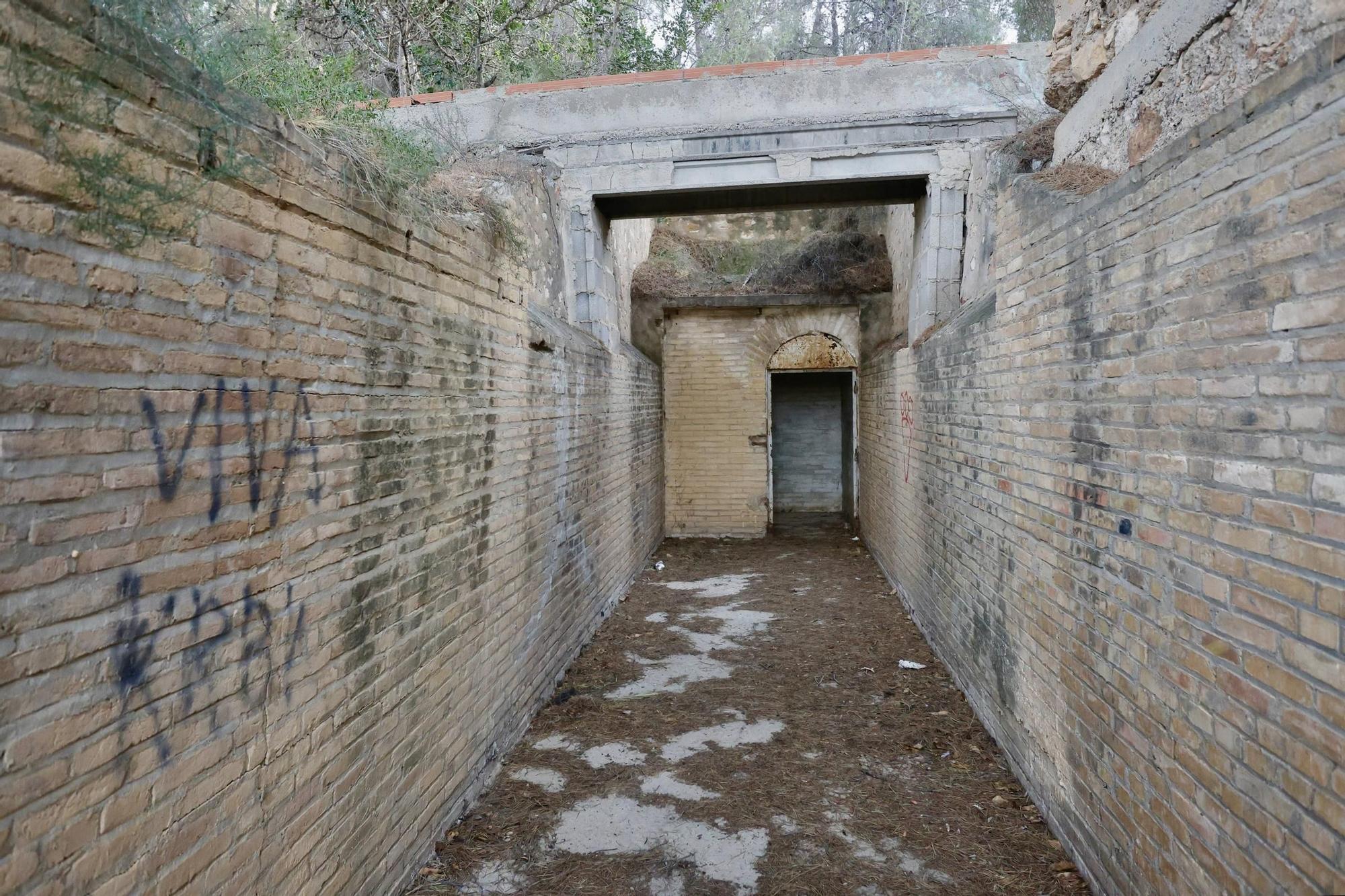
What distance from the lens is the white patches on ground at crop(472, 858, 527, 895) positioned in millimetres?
3287

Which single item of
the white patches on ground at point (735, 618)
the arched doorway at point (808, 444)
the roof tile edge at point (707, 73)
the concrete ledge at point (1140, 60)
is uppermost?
the roof tile edge at point (707, 73)

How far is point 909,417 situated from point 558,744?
476cm

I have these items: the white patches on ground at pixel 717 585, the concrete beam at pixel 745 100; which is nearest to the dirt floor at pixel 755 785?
the white patches on ground at pixel 717 585

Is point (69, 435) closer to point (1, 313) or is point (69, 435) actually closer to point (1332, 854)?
point (1, 313)

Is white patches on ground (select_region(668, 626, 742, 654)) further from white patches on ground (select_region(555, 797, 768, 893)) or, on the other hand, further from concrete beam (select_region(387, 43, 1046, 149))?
concrete beam (select_region(387, 43, 1046, 149))

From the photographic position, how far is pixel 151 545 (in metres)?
1.82

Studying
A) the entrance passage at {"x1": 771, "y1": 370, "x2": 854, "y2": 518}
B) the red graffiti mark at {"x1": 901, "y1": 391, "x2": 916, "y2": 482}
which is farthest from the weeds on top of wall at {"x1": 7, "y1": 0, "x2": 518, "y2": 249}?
the entrance passage at {"x1": 771, "y1": 370, "x2": 854, "y2": 518}

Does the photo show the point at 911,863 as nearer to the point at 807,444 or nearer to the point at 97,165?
the point at 97,165

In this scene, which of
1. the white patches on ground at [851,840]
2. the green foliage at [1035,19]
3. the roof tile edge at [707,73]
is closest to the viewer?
the white patches on ground at [851,840]

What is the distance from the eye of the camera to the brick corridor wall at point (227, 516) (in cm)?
155

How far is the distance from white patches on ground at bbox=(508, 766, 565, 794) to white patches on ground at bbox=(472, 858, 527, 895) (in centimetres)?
66

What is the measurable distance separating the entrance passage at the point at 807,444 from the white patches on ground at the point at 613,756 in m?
10.1

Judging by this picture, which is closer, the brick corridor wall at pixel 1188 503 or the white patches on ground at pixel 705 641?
the brick corridor wall at pixel 1188 503

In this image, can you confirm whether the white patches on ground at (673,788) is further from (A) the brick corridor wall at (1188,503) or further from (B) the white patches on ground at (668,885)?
(A) the brick corridor wall at (1188,503)
